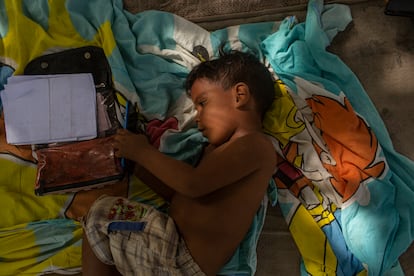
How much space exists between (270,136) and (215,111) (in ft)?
0.75

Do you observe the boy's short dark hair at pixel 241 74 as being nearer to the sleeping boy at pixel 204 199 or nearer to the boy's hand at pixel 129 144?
the sleeping boy at pixel 204 199

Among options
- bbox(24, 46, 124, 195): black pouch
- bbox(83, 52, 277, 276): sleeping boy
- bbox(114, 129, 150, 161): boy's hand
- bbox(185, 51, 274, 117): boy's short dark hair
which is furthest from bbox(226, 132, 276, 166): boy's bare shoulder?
bbox(24, 46, 124, 195): black pouch

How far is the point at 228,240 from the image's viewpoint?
1.23 m

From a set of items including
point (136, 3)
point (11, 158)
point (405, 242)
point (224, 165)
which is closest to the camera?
point (224, 165)

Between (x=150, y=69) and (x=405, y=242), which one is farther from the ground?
(x=150, y=69)

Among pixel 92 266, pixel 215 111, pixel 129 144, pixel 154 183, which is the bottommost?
pixel 92 266

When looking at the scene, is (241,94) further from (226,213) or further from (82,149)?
(82,149)

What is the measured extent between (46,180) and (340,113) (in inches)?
32.9

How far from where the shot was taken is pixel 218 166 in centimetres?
117

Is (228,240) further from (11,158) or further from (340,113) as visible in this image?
(11,158)

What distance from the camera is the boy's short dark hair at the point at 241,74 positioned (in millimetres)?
1260

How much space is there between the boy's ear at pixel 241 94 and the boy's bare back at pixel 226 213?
0.09 m

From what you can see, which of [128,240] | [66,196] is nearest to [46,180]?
[66,196]

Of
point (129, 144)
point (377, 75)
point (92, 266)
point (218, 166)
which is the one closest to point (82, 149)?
point (129, 144)
